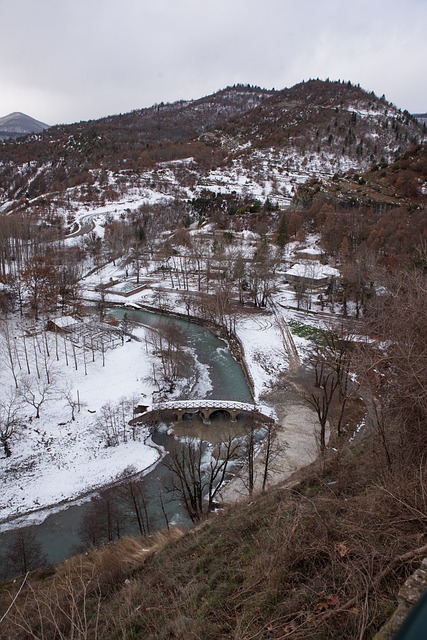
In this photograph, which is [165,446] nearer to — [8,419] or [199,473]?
[199,473]

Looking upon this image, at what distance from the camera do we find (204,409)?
725 inches

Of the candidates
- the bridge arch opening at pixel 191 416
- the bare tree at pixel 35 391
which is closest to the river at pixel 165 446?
the bridge arch opening at pixel 191 416

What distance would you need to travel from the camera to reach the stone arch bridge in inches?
712

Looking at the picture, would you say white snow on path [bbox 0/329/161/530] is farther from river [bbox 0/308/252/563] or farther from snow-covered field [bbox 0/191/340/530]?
river [bbox 0/308/252/563]

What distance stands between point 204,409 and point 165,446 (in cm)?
267

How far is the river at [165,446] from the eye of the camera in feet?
40.4

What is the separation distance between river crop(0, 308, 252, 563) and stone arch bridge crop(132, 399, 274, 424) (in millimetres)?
785

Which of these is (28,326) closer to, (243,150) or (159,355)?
(159,355)

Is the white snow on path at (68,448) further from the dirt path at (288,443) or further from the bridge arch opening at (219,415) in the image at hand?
the dirt path at (288,443)

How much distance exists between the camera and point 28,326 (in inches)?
1065

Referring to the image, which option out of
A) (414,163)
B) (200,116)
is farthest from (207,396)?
(200,116)

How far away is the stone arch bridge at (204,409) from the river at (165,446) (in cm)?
79

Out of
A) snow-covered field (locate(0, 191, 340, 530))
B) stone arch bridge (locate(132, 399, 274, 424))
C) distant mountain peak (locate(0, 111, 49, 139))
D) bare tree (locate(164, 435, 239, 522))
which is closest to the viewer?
bare tree (locate(164, 435, 239, 522))

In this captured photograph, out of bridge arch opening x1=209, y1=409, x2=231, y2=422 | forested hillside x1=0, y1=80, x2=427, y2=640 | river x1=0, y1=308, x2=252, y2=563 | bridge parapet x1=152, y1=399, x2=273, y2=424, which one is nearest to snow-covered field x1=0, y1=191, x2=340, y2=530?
forested hillside x1=0, y1=80, x2=427, y2=640
